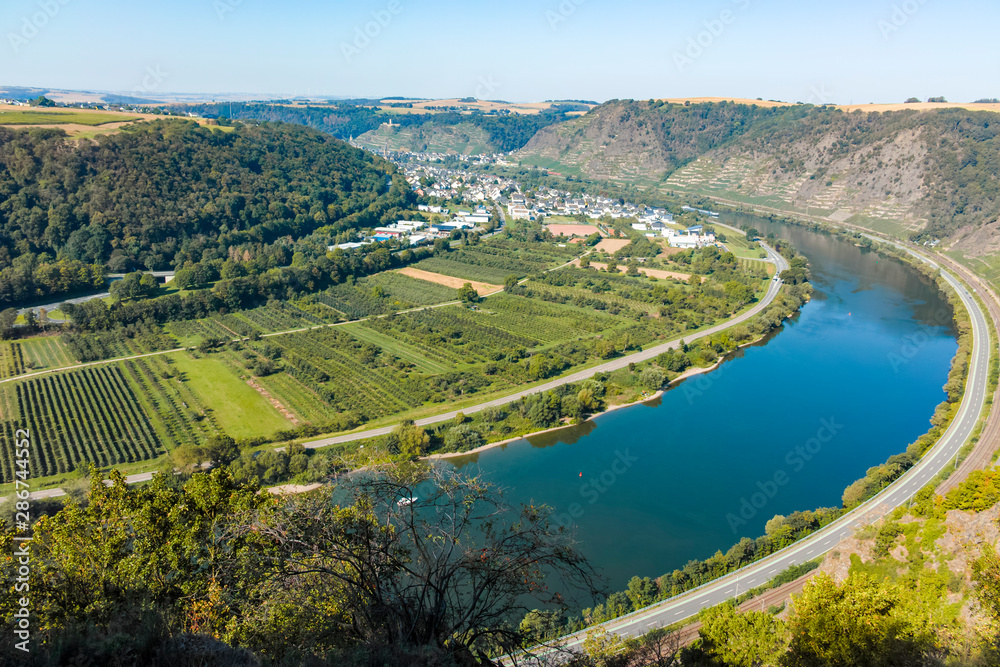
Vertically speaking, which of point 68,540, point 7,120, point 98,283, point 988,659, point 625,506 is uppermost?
point 7,120

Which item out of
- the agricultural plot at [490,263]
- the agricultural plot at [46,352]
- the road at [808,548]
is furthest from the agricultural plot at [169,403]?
the agricultural plot at [490,263]

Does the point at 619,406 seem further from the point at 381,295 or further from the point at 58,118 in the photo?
the point at 58,118

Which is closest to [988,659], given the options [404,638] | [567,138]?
[404,638]

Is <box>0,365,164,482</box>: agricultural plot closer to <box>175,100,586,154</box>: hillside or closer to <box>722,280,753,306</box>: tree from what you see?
<box>722,280,753,306</box>: tree

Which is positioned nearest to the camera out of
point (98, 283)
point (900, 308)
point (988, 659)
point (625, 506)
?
point (988, 659)

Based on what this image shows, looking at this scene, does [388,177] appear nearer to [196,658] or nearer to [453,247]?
[453,247]

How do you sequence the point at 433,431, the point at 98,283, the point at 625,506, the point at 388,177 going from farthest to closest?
1. the point at 388,177
2. the point at 98,283
3. the point at 433,431
4. the point at 625,506
